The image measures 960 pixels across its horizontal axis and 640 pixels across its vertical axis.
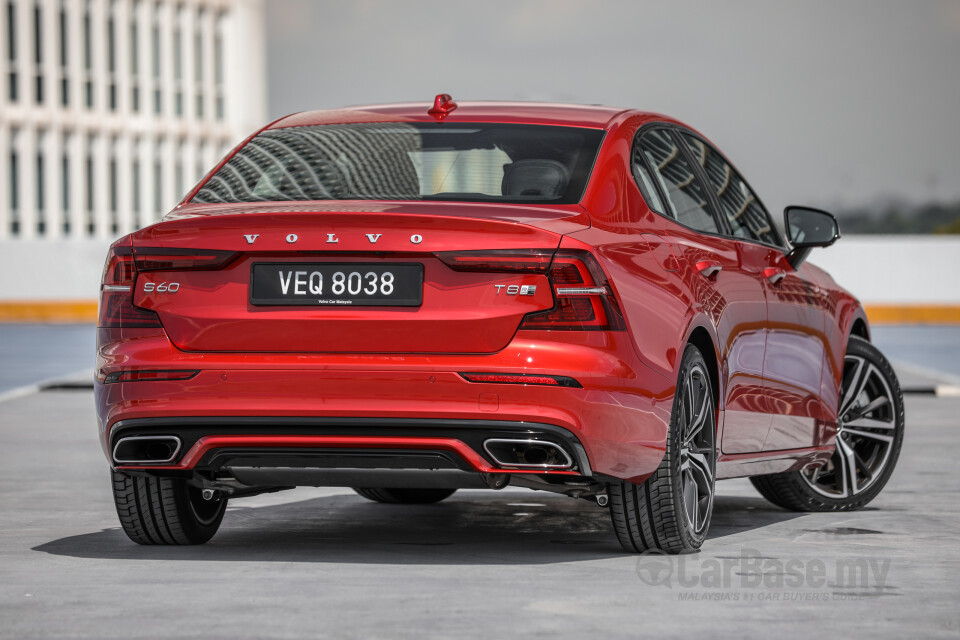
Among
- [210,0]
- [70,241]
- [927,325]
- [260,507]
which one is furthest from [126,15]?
[260,507]

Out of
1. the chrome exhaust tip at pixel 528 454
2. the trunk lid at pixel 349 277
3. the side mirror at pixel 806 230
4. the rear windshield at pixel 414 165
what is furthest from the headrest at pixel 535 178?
the side mirror at pixel 806 230

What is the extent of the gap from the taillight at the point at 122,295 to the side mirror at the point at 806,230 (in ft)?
10.2

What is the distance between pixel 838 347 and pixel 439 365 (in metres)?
3.04

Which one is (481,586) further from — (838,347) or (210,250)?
(838,347)

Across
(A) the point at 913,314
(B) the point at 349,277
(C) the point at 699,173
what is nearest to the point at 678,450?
(B) the point at 349,277

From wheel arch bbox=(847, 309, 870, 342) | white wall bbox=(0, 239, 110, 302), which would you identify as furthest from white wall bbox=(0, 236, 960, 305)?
wheel arch bbox=(847, 309, 870, 342)

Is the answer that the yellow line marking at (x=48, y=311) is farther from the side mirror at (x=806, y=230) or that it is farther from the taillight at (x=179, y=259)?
the taillight at (x=179, y=259)

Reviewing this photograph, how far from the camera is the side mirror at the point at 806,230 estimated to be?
792 cm

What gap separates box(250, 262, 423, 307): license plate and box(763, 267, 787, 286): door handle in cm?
223

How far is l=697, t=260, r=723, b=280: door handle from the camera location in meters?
6.75

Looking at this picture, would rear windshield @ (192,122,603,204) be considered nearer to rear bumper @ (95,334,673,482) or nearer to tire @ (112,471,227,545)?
rear bumper @ (95,334,673,482)

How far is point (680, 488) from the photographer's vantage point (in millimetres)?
6367

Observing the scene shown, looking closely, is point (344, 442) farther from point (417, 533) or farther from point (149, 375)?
point (417, 533)

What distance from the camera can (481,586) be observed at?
229 inches
